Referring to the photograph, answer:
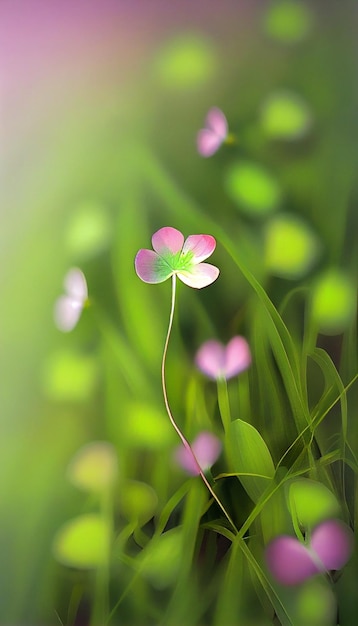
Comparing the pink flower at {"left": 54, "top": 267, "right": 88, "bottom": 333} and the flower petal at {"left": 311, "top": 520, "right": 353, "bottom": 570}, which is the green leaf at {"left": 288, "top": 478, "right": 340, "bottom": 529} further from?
the pink flower at {"left": 54, "top": 267, "right": 88, "bottom": 333}

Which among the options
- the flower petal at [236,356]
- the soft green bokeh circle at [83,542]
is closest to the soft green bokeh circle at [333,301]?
the flower petal at [236,356]

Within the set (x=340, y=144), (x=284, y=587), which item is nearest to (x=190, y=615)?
(x=284, y=587)

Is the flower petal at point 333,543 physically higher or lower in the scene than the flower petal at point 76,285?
lower

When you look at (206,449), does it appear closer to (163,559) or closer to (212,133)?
(163,559)

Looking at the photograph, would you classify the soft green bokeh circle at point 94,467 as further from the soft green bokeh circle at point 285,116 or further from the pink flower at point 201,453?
the soft green bokeh circle at point 285,116

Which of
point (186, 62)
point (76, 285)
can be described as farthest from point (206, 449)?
point (186, 62)
